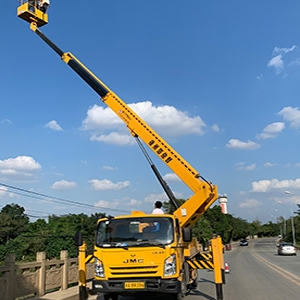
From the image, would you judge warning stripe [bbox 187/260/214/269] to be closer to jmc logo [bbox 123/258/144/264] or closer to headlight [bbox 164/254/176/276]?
headlight [bbox 164/254/176/276]

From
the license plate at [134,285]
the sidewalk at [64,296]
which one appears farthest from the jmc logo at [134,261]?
the sidewalk at [64,296]

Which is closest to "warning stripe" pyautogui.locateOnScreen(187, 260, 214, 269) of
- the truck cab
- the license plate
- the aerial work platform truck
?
the aerial work platform truck

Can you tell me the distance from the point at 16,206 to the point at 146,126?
90.6m

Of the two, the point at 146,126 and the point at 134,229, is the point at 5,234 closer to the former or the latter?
the point at 146,126

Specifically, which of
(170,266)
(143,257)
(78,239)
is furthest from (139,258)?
(78,239)

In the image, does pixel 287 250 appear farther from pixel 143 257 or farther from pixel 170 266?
pixel 143 257

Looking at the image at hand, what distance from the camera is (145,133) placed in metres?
14.2

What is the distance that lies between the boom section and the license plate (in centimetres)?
435

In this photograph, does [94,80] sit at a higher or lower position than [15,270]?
higher

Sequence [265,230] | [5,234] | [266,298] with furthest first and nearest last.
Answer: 1. [265,230]
2. [5,234]
3. [266,298]

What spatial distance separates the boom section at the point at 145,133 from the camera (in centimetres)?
1252

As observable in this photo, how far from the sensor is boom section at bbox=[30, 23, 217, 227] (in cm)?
1252

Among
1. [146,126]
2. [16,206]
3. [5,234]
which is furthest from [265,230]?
[146,126]

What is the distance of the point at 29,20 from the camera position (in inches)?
632
